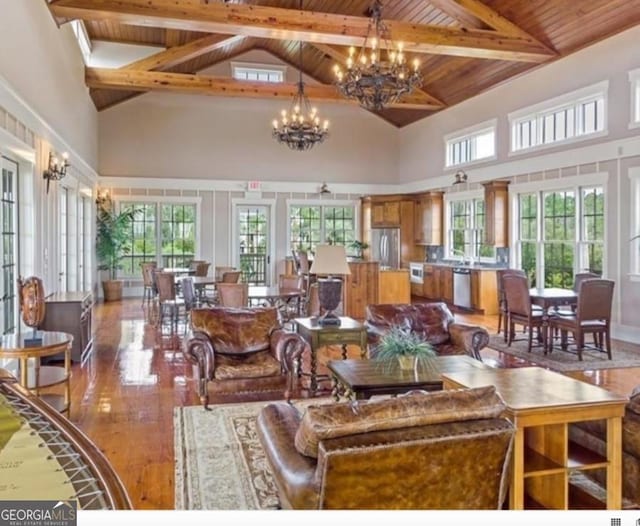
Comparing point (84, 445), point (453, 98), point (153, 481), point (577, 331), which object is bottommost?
point (153, 481)

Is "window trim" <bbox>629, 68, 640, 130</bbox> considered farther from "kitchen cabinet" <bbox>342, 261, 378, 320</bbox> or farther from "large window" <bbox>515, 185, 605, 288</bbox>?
"kitchen cabinet" <bbox>342, 261, 378, 320</bbox>

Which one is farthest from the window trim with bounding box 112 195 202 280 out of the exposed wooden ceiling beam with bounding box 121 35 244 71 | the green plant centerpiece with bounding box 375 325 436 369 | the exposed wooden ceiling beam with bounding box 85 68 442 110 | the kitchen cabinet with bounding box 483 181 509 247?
the green plant centerpiece with bounding box 375 325 436 369

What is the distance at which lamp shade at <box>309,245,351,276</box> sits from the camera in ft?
16.3

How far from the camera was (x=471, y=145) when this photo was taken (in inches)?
441

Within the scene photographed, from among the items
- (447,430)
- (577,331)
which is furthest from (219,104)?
(447,430)

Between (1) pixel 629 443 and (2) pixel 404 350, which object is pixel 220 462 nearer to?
(2) pixel 404 350

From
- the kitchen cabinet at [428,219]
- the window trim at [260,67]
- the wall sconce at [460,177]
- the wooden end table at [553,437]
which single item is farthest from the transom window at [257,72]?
the wooden end table at [553,437]

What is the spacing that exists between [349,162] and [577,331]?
8464mm

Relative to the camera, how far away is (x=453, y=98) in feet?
37.4

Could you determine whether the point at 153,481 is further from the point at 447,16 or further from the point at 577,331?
the point at 447,16

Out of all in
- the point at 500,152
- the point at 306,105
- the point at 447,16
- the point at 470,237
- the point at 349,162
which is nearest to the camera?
the point at 447,16

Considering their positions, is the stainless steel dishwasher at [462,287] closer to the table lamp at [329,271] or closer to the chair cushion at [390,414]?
the table lamp at [329,271]

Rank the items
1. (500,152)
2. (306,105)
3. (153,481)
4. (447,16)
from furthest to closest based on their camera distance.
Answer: (306,105), (500,152), (447,16), (153,481)

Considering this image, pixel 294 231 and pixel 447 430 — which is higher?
pixel 294 231
